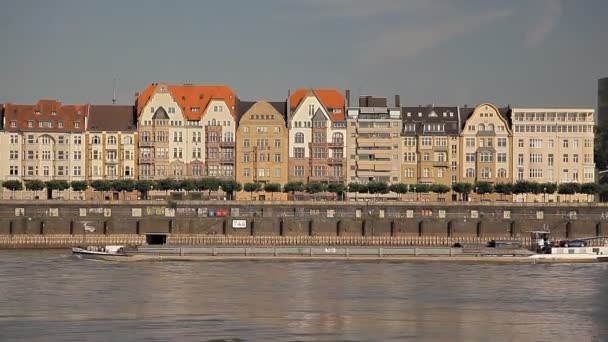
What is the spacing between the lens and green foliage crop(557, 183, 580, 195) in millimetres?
145375

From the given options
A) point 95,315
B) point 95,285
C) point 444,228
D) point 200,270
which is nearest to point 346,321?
point 95,315

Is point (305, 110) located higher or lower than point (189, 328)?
higher

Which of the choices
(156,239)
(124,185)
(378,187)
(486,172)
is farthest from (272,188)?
Result: (156,239)

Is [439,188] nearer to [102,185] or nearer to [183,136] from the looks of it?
[183,136]

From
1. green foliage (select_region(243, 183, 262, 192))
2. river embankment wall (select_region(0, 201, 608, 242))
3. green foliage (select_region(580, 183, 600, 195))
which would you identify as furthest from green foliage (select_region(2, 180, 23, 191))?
green foliage (select_region(580, 183, 600, 195))

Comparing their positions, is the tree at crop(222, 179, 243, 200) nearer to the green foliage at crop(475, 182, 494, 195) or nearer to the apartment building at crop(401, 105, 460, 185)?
the apartment building at crop(401, 105, 460, 185)

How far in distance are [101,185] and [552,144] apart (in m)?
51.1

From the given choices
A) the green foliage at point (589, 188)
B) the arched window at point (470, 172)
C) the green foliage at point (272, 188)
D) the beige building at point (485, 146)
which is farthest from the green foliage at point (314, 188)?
the green foliage at point (589, 188)

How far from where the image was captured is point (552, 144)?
154625 millimetres

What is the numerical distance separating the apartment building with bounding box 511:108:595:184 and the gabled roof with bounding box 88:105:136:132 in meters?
43.9

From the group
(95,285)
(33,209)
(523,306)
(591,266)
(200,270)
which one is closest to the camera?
(523,306)

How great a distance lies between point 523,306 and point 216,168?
279ft

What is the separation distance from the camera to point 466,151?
6132 inches

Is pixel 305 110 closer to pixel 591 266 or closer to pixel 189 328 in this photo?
pixel 591 266
